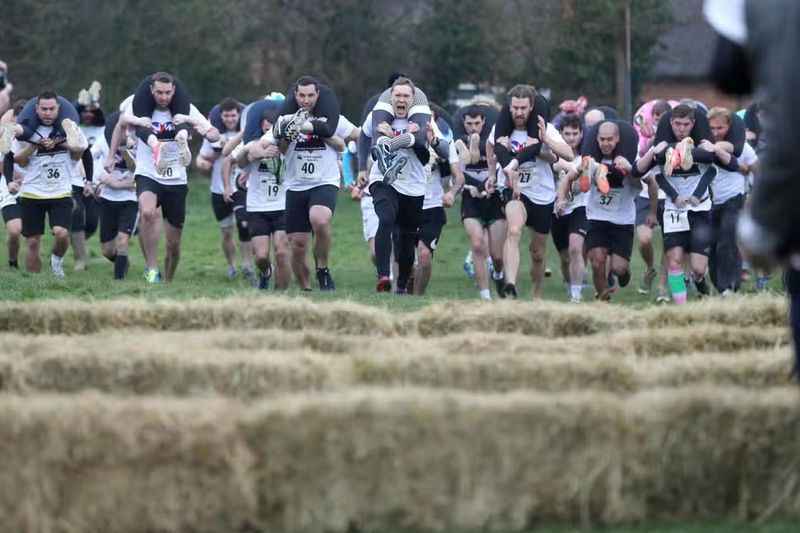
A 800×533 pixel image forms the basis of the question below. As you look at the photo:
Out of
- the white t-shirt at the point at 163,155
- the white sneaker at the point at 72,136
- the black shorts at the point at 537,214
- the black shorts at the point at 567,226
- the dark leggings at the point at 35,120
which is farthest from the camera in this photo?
the dark leggings at the point at 35,120

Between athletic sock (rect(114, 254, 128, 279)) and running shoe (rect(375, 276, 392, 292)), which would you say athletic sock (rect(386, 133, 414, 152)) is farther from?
athletic sock (rect(114, 254, 128, 279))

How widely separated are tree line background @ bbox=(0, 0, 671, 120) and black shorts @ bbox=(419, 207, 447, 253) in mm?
22881

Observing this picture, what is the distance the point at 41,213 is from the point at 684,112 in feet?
26.1

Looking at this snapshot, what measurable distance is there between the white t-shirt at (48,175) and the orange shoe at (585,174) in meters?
6.10

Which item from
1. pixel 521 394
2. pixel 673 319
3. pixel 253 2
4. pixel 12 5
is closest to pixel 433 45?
pixel 253 2

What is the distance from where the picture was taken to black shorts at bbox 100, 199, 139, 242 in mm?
20703

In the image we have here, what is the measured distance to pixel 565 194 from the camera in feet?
59.5

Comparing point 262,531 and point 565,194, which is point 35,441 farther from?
point 565,194

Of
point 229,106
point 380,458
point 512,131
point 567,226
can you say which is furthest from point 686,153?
point 380,458

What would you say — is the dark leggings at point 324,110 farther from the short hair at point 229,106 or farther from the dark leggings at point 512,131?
the short hair at point 229,106

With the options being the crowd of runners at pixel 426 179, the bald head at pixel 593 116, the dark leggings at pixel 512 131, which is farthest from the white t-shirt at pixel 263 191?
the bald head at pixel 593 116

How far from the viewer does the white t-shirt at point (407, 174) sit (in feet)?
54.6

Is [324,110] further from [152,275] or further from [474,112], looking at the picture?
[152,275]

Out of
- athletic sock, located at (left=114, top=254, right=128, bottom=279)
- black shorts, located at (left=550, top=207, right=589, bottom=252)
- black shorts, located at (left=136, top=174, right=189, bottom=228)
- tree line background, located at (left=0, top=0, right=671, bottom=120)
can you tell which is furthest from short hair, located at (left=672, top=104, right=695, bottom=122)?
tree line background, located at (left=0, top=0, right=671, bottom=120)
